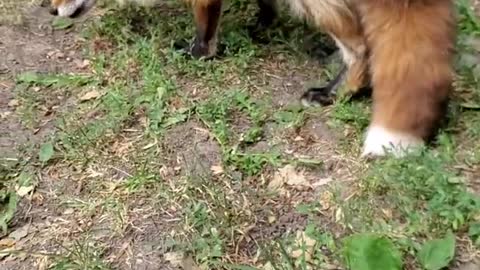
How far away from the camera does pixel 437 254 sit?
2820mm

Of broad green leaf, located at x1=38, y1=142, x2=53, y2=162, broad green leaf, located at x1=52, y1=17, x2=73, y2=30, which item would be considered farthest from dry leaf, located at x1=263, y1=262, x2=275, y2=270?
broad green leaf, located at x1=52, y1=17, x2=73, y2=30

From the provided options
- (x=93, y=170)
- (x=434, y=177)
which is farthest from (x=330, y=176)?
(x=93, y=170)

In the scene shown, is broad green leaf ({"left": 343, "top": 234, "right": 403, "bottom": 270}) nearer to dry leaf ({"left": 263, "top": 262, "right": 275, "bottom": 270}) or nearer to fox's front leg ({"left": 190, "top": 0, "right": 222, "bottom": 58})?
dry leaf ({"left": 263, "top": 262, "right": 275, "bottom": 270})

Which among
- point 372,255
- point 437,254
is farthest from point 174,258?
point 437,254

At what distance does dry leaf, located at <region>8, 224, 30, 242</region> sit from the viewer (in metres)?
3.35

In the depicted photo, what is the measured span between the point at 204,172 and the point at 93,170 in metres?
0.52

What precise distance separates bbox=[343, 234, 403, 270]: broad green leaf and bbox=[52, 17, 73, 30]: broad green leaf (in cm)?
264

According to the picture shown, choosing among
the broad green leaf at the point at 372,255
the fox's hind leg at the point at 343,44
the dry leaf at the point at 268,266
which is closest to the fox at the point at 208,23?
the fox's hind leg at the point at 343,44

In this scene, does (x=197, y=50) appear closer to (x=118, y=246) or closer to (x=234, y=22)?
(x=234, y=22)

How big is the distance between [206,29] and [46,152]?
1.15 meters

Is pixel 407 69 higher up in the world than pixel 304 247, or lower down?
higher up

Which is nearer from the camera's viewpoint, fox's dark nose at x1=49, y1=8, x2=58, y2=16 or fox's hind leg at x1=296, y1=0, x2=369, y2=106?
fox's hind leg at x1=296, y1=0, x2=369, y2=106

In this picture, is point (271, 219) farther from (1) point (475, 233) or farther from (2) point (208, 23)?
(2) point (208, 23)

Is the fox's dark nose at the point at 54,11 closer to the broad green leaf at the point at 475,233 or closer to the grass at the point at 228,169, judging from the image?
the grass at the point at 228,169
